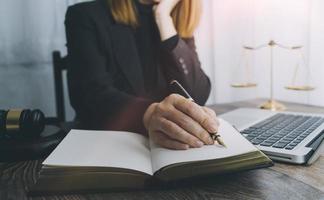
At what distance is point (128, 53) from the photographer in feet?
3.67

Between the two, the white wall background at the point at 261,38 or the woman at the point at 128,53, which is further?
the white wall background at the point at 261,38

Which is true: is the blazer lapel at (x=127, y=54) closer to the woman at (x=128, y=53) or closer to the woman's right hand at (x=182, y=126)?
the woman at (x=128, y=53)

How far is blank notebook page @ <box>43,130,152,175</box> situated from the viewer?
1.65ft

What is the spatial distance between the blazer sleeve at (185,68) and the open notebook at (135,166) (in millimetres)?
594

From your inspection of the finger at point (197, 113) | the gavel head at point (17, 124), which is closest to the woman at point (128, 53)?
the gavel head at point (17, 124)

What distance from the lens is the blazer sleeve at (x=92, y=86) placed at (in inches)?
33.0

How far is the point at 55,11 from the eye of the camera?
1089 mm

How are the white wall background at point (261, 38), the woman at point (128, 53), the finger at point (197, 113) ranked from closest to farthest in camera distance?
the finger at point (197, 113)
the woman at point (128, 53)
the white wall background at point (261, 38)

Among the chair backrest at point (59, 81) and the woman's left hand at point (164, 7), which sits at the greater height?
the woman's left hand at point (164, 7)

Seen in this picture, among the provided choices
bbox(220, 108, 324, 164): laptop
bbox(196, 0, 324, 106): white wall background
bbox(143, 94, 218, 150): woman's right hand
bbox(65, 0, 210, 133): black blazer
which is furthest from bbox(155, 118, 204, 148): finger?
bbox(196, 0, 324, 106): white wall background

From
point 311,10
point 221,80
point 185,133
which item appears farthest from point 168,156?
point 311,10

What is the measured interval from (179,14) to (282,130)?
618 mm

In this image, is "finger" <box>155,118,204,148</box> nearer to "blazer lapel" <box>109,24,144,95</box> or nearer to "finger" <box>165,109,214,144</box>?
"finger" <box>165,109,214,144</box>

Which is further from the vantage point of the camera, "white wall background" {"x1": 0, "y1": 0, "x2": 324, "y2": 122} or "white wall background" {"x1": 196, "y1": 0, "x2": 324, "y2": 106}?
"white wall background" {"x1": 196, "y1": 0, "x2": 324, "y2": 106}
